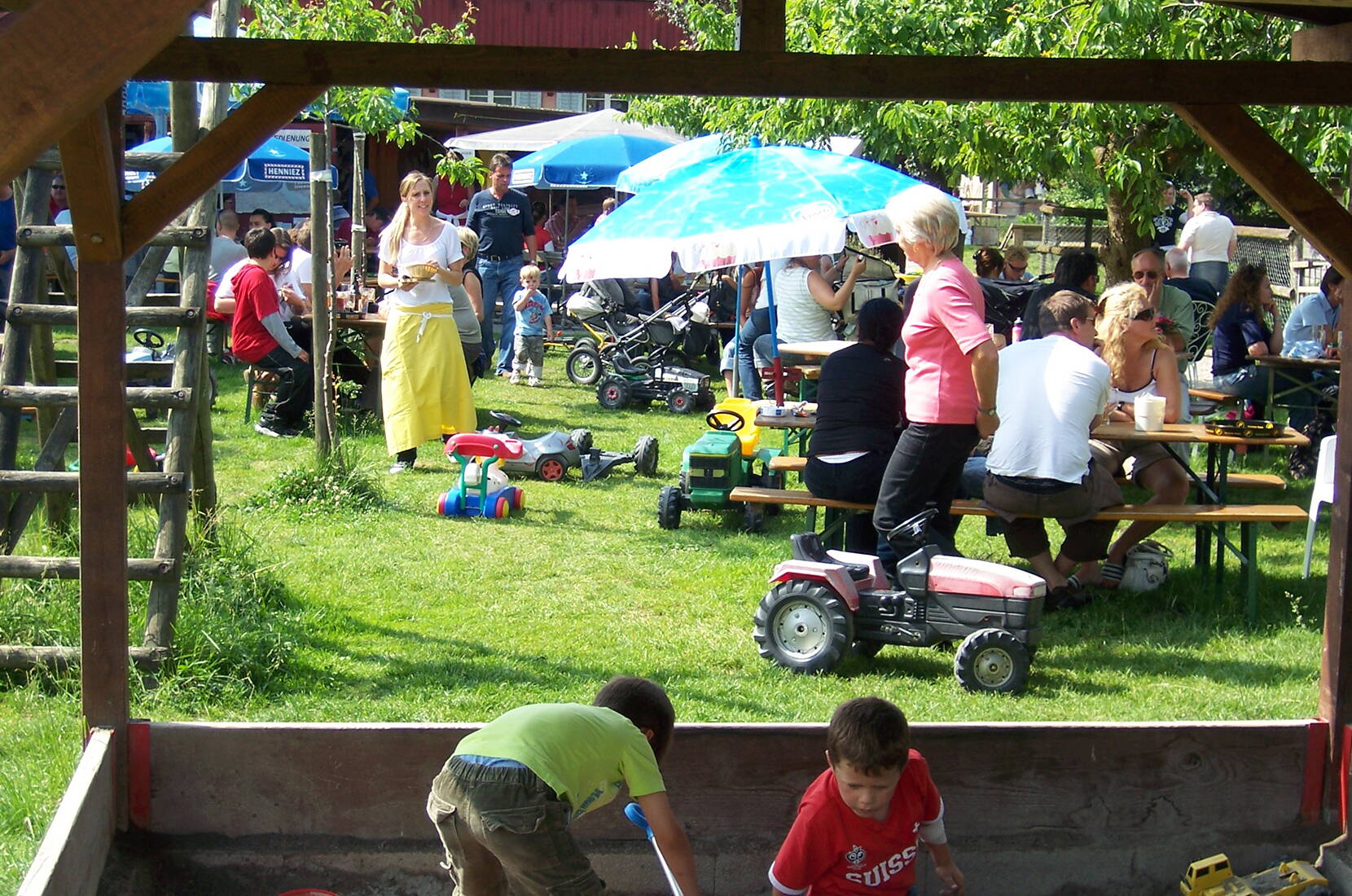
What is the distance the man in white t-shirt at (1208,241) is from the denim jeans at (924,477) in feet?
30.4

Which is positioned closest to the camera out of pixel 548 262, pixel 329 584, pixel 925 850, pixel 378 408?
pixel 925 850

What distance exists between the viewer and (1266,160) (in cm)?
398

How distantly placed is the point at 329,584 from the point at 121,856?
2.86 metres

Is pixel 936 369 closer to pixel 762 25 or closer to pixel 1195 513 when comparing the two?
pixel 1195 513

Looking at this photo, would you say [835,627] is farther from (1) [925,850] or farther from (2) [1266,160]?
(2) [1266,160]

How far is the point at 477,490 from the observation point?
8906 mm

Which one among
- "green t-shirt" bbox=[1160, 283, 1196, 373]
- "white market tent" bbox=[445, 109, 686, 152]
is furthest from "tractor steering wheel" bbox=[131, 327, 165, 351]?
"white market tent" bbox=[445, 109, 686, 152]

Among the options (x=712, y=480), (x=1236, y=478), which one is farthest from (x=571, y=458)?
A: (x=1236, y=478)

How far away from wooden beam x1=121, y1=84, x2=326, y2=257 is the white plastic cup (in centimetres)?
460

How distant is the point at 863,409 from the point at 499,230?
8.21 metres

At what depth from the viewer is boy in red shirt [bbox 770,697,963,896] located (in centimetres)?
357

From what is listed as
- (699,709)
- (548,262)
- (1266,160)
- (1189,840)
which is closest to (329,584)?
(699,709)

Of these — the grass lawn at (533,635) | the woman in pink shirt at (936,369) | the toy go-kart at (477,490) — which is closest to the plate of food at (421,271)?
the toy go-kart at (477,490)

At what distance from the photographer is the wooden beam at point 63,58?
183 centimetres
